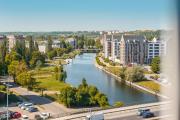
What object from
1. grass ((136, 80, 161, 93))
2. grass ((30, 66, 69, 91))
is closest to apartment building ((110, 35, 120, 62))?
grass ((30, 66, 69, 91))

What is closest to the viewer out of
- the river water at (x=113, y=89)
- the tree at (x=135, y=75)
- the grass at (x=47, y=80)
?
the river water at (x=113, y=89)

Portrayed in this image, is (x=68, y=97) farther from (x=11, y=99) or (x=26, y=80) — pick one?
(x=26, y=80)

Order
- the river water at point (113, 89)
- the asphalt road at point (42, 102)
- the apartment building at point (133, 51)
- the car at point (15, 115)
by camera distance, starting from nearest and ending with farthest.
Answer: the car at point (15, 115) < the asphalt road at point (42, 102) < the river water at point (113, 89) < the apartment building at point (133, 51)

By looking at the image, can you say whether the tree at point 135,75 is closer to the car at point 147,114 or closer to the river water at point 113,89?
the river water at point 113,89

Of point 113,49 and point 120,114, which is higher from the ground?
point 113,49

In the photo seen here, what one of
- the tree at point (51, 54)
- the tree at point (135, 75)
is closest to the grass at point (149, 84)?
the tree at point (135, 75)

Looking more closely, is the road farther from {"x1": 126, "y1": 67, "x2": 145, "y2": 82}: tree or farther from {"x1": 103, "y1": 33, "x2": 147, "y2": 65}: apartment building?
{"x1": 103, "y1": 33, "x2": 147, "y2": 65}: apartment building

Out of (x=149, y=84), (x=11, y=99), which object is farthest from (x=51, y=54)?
(x=11, y=99)

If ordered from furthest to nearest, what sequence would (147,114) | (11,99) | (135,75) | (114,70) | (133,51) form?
1. (133,51)
2. (114,70)
3. (135,75)
4. (11,99)
5. (147,114)
